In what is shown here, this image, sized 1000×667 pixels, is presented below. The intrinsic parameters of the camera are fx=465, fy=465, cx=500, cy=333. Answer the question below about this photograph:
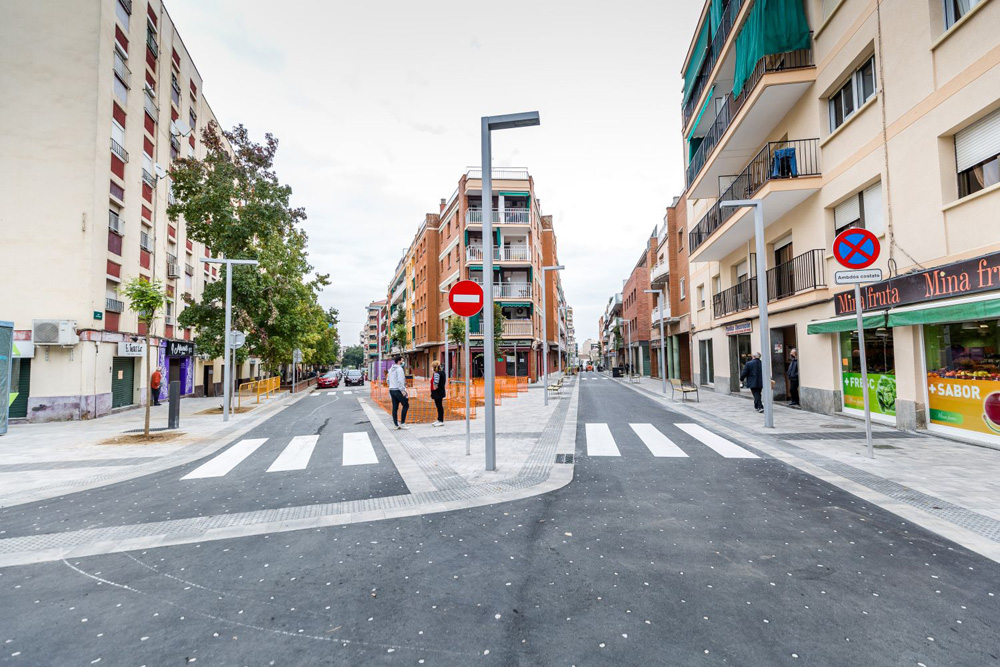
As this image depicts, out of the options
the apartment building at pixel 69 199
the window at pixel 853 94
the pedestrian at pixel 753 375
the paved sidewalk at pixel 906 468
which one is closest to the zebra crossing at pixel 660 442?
the paved sidewalk at pixel 906 468

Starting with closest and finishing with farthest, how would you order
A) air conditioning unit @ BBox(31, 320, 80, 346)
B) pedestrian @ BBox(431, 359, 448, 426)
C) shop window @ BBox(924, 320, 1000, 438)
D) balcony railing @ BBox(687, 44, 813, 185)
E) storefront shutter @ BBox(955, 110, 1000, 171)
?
shop window @ BBox(924, 320, 1000, 438)
storefront shutter @ BBox(955, 110, 1000, 171)
pedestrian @ BBox(431, 359, 448, 426)
balcony railing @ BBox(687, 44, 813, 185)
air conditioning unit @ BBox(31, 320, 80, 346)

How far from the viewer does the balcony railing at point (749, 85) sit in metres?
13.3

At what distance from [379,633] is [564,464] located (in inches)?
180

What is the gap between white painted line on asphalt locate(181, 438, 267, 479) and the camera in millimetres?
7023

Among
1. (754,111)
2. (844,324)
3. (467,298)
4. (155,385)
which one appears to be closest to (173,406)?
(155,385)

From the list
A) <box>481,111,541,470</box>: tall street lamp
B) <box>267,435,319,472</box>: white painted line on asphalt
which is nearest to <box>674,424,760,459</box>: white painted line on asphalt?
<box>481,111,541,470</box>: tall street lamp

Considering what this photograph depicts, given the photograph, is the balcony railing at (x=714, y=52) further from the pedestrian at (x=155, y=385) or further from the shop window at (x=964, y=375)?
the pedestrian at (x=155, y=385)

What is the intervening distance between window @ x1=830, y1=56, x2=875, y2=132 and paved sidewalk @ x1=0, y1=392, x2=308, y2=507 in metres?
16.6

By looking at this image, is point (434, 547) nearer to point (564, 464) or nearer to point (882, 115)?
point (564, 464)

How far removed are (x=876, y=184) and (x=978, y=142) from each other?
269cm

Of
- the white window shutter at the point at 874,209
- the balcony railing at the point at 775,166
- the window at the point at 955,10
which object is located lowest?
the white window shutter at the point at 874,209

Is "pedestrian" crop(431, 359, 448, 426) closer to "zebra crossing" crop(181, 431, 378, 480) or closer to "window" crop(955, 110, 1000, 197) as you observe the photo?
"zebra crossing" crop(181, 431, 378, 480)

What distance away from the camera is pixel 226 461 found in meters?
7.97

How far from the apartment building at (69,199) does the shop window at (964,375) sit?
23.1 metres
